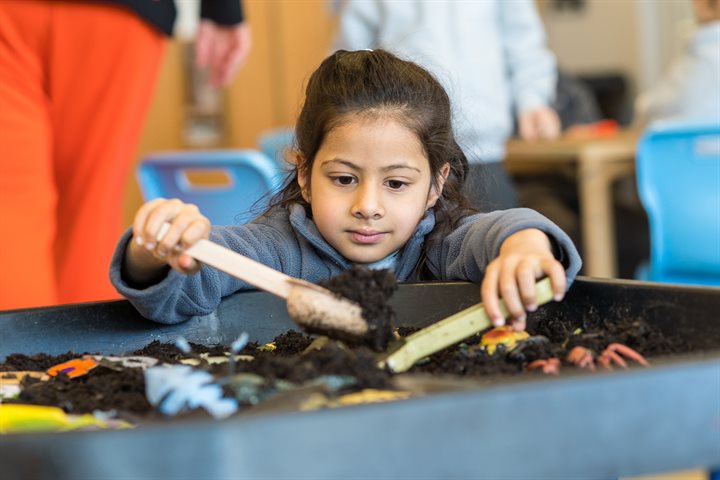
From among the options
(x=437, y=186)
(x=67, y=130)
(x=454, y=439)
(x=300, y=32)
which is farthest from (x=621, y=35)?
(x=454, y=439)

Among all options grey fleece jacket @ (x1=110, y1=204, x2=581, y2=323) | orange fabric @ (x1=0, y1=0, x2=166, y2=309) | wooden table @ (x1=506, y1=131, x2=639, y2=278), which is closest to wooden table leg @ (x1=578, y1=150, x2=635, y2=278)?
wooden table @ (x1=506, y1=131, x2=639, y2=278)

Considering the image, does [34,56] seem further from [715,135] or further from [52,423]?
[715,135]

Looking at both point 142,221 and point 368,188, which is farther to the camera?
point 368,188

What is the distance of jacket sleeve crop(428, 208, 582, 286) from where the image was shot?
3.23 feet

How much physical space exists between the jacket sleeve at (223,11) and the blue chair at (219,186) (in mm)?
249

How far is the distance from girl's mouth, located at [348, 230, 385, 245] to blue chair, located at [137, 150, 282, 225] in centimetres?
75

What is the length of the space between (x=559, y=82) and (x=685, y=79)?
194cm

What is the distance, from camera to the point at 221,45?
6.41 ft

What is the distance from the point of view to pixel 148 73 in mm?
1694

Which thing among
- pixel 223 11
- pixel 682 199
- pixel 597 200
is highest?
pixel 223 11

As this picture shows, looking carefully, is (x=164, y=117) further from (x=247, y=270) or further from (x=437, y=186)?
(x=247, y=270)

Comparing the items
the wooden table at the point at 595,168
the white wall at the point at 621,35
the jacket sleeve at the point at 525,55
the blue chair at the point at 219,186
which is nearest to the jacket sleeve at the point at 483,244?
the blue chair at the point at 219,186

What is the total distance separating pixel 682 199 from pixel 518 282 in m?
1.19

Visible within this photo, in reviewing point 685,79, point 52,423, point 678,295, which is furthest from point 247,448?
point 685,79
